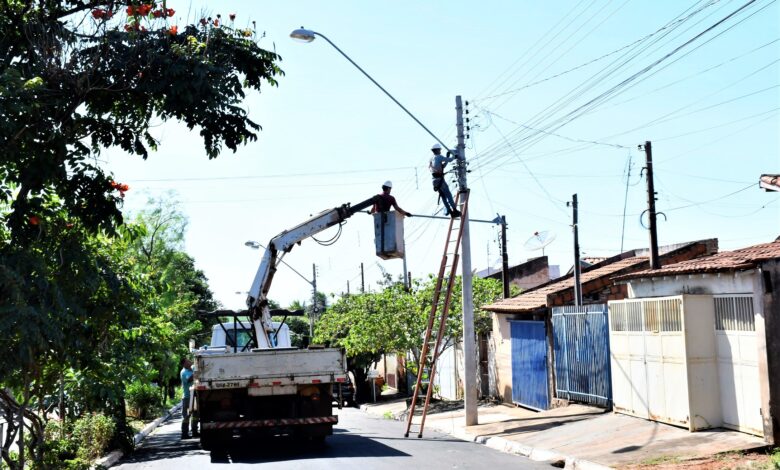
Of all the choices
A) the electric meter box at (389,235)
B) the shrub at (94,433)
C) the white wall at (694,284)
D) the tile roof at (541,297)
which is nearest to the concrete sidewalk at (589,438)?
the white wall at (694,284)

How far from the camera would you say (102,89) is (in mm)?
8438

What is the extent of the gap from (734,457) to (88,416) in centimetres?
1142

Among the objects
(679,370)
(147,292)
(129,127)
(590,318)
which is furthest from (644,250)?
(129,127)

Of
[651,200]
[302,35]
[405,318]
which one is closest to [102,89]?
[302,35]

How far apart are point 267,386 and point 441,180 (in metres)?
5.80

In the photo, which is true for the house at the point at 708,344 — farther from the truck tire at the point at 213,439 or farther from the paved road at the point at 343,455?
the truck tire at the point at 213,439

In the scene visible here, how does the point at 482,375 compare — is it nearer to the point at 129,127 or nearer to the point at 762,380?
the point at 762,380

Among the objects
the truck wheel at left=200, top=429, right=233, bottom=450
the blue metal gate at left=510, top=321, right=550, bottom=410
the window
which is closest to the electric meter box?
the truck wheel at left=200, top=429, right=233, bottom=450

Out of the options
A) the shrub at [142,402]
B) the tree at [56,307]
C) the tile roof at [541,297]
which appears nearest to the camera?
the tree at [56,307]

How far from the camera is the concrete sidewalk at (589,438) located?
11.8 m

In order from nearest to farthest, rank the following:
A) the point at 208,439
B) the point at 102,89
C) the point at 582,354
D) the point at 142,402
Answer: the point at 102,89 < the point at 208,439 < the point at 582,354 < the point at 142,402

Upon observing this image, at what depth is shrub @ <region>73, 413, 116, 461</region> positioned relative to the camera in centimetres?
1472

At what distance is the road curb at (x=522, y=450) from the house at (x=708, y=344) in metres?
2.27

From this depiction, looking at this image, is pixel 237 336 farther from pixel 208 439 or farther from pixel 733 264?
pixel 733 264
